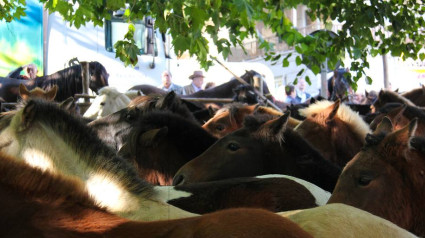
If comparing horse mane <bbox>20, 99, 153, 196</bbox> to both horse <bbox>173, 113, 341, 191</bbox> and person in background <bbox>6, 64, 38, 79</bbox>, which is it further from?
person in background <bbox>6, 64, 38, 79</bbox>

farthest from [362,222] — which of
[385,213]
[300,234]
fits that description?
[385,213]

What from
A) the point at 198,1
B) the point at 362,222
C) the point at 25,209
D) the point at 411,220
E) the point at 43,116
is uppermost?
the point at 198,1

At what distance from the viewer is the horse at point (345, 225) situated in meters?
2.01

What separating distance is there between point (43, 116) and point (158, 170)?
201cm

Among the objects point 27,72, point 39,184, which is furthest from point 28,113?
point 27,72

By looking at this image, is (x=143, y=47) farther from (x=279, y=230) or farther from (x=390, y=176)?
(x=279, y=230)

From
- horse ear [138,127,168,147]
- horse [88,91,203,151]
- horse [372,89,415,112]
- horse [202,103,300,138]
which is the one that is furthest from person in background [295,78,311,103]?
horse ear [138,127,168,147]

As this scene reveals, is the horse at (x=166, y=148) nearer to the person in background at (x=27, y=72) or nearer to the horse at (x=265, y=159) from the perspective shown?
the horse at (x=265, y=159)

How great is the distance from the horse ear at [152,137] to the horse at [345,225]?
2.70 meters

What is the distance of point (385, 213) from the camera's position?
292 centimetres

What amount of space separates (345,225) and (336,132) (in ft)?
9.58

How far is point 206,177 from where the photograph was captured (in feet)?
13.0

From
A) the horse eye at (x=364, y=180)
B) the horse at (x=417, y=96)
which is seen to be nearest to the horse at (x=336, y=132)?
the horse eye at (x=364, y=180)

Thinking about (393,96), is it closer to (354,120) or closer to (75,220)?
(354,120)
